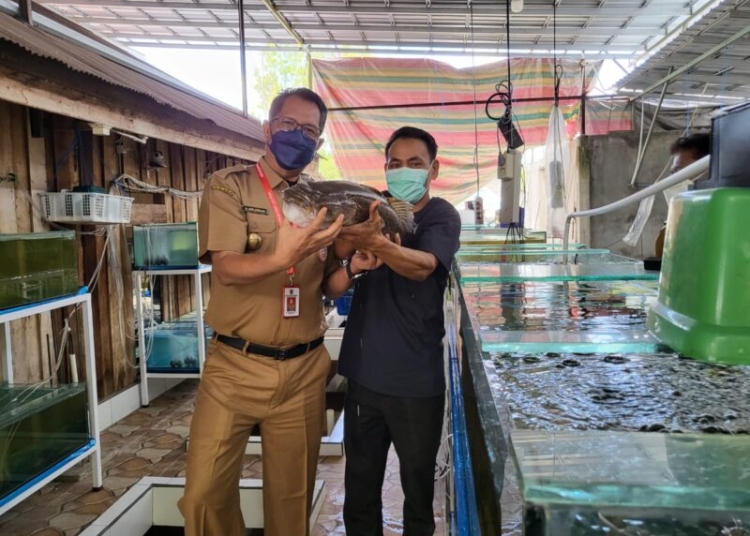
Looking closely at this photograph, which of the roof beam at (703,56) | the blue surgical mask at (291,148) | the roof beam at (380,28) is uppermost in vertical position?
the roof beam at (380,28)

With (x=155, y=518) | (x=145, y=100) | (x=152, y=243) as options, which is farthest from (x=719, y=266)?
(x=152, y=243)

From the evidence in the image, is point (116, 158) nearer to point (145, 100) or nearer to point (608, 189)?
point (145, 100)

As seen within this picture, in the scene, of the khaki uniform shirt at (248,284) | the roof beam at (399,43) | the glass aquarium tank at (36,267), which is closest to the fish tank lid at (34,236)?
the glass aquarium tank at (36,267)

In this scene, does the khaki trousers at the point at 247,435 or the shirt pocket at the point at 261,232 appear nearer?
the khaki trousers at the point at 247,435

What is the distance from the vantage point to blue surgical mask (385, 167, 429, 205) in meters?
2.35

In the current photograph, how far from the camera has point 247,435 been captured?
2.19 m

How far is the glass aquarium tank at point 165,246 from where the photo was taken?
17.4 ft

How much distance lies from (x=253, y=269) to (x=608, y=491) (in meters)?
1.57

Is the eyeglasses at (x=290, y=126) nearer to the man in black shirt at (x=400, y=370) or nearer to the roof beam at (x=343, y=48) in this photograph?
the man in black shirt at (x=400, y=370)

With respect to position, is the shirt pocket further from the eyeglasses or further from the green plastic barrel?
the green plastic barrel

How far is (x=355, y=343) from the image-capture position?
89.3 inches

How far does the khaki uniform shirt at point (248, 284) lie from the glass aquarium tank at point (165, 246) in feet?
11.1

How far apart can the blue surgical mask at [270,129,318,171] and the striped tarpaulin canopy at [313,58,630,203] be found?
5.24 m

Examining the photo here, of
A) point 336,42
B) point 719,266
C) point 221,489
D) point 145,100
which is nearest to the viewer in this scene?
point 719,266
